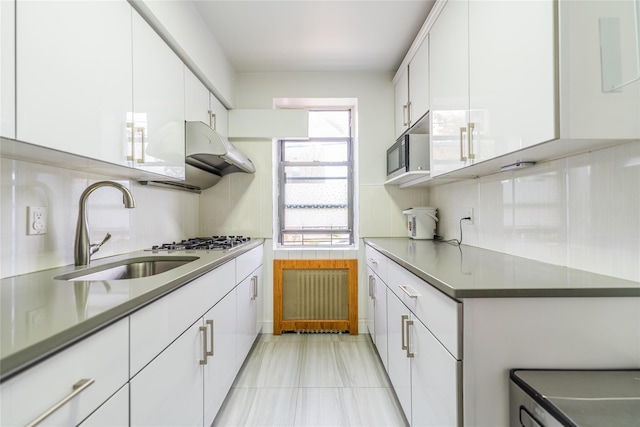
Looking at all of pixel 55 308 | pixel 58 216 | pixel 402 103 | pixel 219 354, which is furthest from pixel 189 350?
pixel 402 103

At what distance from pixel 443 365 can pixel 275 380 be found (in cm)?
143

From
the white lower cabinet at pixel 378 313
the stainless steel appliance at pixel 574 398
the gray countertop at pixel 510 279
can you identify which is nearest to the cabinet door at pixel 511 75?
the gray countertop at pixel 510 279

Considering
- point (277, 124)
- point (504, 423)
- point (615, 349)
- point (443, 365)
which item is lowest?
point (504, 423)

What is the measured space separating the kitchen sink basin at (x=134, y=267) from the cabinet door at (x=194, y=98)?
95cm

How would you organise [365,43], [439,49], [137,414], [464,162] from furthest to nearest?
[365,43] < [439,49] < [464,162] < [137,414]

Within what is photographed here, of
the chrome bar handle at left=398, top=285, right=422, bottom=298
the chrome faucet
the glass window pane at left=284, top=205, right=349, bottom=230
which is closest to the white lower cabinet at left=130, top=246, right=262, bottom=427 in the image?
the chrome faucet

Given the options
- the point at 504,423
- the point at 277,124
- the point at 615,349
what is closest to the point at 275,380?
the point at 504,423

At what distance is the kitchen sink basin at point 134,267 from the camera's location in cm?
134

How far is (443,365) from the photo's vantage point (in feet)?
3.26

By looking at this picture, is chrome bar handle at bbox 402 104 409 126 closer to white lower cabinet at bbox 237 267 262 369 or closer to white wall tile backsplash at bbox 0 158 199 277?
white lower cabinet at bbox 237 267 262 369

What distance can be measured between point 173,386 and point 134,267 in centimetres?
77

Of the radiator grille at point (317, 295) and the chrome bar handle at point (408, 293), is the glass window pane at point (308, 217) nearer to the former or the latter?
the radiator grille at point (317, 295)

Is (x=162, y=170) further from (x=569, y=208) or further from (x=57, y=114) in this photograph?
(x=569, y=208)

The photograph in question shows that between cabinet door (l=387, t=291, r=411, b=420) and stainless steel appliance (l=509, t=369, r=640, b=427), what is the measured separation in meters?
0.60
